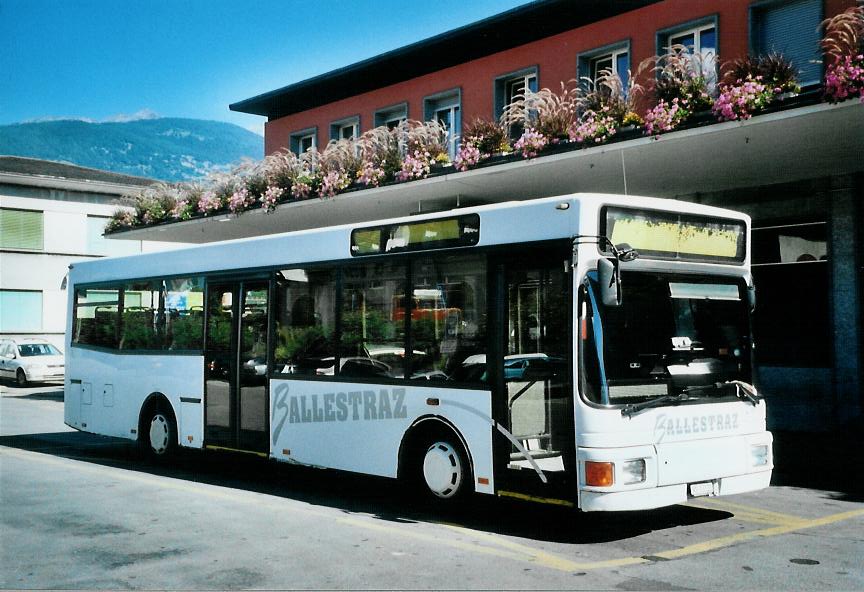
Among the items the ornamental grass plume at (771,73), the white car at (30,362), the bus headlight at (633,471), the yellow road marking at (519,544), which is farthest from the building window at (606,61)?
the white car at (30,362)

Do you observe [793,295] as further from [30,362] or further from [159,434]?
[30,362]

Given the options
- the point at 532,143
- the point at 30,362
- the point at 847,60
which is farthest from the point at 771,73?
the point at 30,362

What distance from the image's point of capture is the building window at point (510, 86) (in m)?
20.0

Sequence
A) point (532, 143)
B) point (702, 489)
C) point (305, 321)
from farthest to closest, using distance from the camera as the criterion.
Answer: point (532, 143)
point (305, 321)
point (702, 489)

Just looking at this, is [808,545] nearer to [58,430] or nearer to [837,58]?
[837,58]

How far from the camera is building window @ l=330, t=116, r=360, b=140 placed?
24734mm

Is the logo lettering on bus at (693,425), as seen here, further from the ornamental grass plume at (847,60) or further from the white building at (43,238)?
the white building at (43,238)

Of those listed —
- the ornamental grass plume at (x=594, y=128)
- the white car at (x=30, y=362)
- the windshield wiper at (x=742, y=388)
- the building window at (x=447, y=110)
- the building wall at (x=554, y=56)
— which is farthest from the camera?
the white car at (x=30, y=362)

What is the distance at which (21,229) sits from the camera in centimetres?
3962

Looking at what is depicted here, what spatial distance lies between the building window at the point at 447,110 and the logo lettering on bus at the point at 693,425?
48.8ft

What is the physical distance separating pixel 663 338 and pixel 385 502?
3.51m

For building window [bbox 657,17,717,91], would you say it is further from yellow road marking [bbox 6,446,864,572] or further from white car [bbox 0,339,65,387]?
white car [bbox 0,339,65,387]

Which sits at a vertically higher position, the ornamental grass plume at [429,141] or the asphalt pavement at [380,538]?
the ornamental grass plume at [429,141]

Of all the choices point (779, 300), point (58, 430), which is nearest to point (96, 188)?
point (58, 430)
